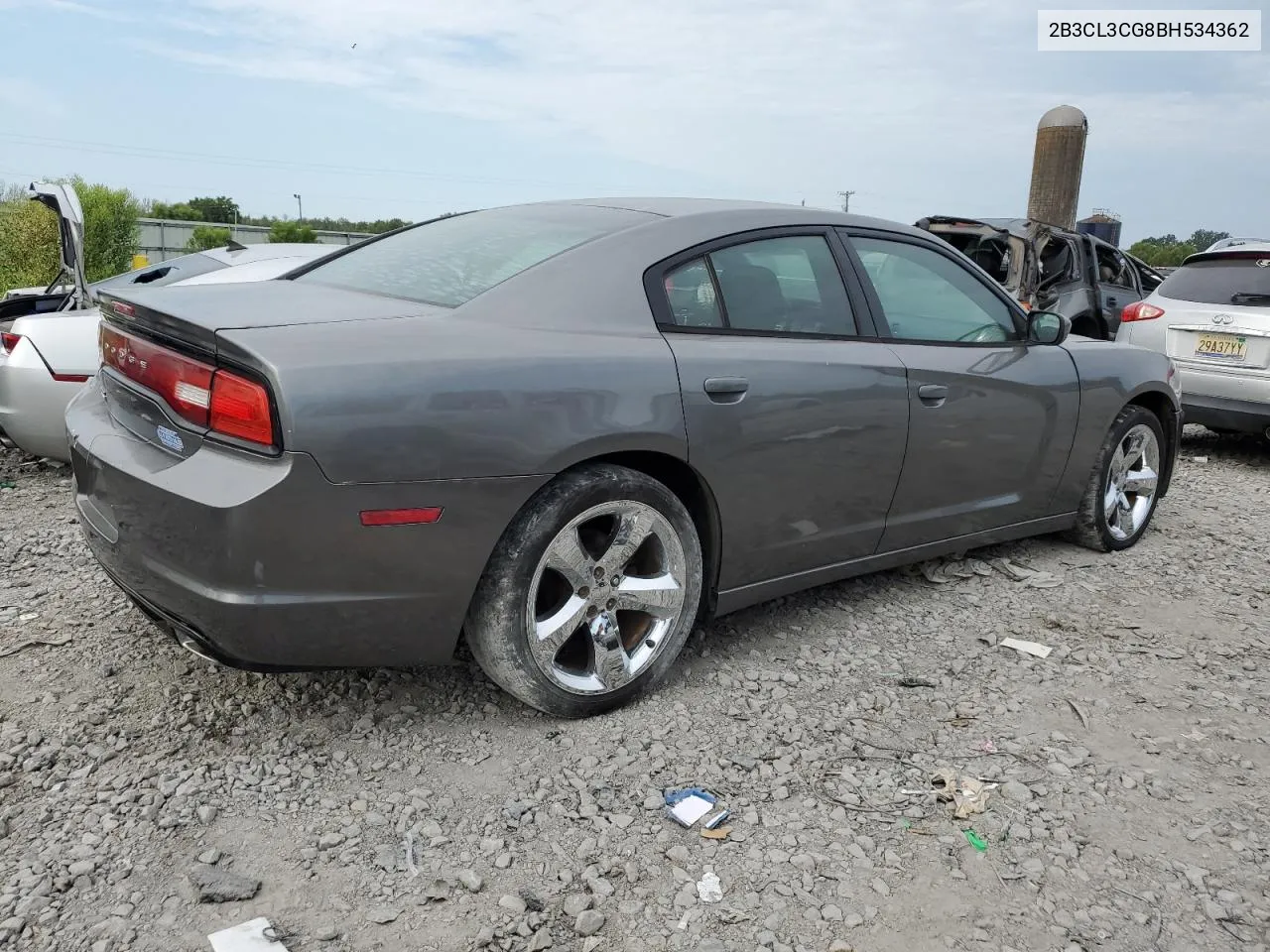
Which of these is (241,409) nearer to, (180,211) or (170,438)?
(170,438)

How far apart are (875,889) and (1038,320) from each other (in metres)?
2.70

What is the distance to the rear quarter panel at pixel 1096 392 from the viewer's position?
445 cm

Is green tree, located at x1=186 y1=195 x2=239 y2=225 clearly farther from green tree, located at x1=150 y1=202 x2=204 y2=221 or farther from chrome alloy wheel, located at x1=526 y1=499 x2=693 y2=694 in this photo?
chrome alloy wheel, located at x1=526 y1=499 x2=693 y2=694

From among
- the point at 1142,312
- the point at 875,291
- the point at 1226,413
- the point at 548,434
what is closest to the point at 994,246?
the point at 1142,312

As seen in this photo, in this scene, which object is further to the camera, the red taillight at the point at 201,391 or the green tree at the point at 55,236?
the green tree at the point at 55,236

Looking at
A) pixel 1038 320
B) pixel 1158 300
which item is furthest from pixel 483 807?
pixel 1158 300

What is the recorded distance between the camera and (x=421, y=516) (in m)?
2.53

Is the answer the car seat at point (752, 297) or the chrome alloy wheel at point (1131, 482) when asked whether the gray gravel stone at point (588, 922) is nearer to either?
the car seat at point (752, 297)

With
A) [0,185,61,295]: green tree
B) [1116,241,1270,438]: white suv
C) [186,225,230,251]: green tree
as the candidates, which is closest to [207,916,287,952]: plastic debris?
[1116,241,1270,438]: white suv

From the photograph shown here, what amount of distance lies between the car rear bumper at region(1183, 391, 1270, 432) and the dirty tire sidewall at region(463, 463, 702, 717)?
5.26 metres

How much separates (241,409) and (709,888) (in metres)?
1.54

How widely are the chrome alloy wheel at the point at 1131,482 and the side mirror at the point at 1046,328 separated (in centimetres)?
80

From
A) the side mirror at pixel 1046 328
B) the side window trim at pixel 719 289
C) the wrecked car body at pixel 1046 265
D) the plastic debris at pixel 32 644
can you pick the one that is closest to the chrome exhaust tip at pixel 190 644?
the plastic debris at pixel 32 644

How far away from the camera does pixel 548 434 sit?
269cm
